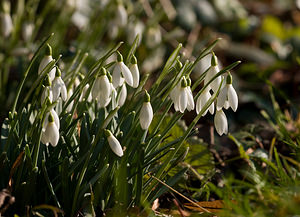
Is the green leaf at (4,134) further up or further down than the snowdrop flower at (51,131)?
further down

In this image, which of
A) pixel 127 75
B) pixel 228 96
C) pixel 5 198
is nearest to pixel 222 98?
pixel 228 96

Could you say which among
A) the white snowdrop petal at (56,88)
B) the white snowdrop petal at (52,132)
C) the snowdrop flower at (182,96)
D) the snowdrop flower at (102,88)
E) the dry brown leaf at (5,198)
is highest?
the white snowdrop petal at (56,88)

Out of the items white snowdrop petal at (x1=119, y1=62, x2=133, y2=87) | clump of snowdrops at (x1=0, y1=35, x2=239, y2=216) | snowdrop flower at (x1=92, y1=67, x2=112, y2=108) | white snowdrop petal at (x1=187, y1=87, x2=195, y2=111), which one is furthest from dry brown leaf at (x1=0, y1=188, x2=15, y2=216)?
white snowdrop petal at (x1=187, y1=87, x2=195, y2=111)

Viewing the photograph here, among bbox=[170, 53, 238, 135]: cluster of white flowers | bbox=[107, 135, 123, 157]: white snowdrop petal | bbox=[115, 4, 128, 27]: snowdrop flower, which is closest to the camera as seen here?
bbox=[107, 135, 123, 157]: white snowdrop petal

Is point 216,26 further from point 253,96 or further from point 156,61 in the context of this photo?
point 253,96

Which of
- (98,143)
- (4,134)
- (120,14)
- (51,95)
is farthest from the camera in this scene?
(120,14)

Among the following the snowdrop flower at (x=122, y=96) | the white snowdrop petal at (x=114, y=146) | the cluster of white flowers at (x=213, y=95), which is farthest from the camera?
the snowdrop flower at (x=122, y=96)

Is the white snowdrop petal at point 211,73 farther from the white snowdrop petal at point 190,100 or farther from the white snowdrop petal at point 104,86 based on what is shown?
the white snowdrop petal at point 104,86

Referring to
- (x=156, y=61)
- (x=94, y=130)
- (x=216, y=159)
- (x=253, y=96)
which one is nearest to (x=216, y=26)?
(x=156, y=61)

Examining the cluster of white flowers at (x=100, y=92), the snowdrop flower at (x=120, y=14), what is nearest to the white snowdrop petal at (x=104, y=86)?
the cluster of white flowers at (x=100, y=92)

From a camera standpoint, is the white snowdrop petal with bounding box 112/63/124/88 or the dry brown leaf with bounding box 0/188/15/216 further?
the white snowdrop petal with bounding box 112/63/124/88

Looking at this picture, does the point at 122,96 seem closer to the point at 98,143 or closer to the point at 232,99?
the point at 98,143

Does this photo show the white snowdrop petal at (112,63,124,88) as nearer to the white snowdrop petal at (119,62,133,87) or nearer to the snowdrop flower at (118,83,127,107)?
the white snowdrop petal at (119,62,133,87)
